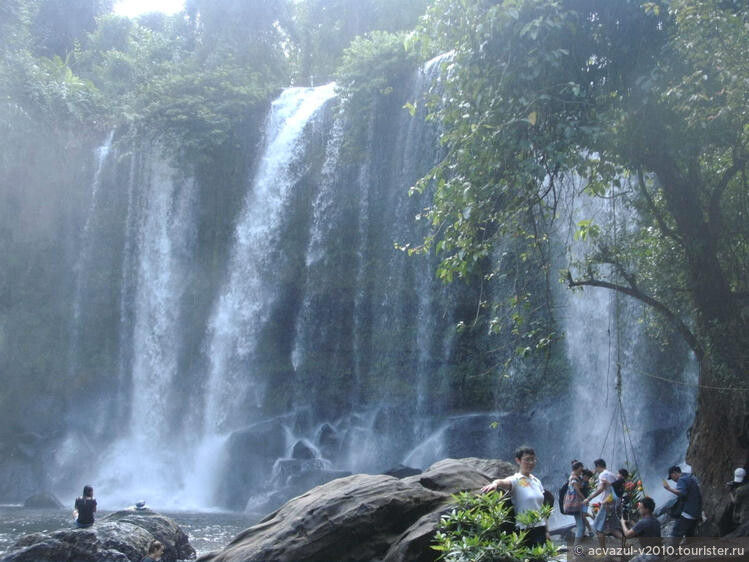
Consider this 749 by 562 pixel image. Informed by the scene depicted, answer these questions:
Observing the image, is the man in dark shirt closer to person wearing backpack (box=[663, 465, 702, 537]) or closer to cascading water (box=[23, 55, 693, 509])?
person wearing backpack (box=[663, 465, 702, 537])

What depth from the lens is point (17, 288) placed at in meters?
24.4

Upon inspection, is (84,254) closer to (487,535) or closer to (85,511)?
(85,511)

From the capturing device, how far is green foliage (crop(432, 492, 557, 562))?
17.6 feet

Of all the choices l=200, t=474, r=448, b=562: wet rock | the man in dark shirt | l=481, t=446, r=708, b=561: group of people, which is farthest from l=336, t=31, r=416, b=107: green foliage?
the man in dark shirt

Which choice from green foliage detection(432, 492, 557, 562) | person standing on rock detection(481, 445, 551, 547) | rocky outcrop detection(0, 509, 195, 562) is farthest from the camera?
rocky outcrop detection(0, 509, 195, 562)

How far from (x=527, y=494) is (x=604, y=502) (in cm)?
381

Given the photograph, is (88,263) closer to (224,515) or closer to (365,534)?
(224,515)

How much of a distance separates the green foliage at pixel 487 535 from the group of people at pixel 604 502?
0.29 feet

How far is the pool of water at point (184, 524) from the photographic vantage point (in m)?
13.4

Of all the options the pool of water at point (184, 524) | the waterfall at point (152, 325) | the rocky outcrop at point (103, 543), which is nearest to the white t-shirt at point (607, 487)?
the rocky outcrop at point (103, 543)

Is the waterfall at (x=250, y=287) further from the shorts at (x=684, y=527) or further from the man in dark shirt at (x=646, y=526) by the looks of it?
the man in dark shirt at (x=646, y=526)

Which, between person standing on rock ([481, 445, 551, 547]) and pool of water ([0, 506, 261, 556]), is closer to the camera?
person standing on rock ([481, 445, 551, 547])

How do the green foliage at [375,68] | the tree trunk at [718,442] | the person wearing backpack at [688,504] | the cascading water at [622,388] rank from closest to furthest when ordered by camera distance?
the person wearing backpack at [688,504], the tree trunk at [718,442], the cascading water at [622,388], the green foliage at [375,68]

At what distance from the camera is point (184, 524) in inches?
618
